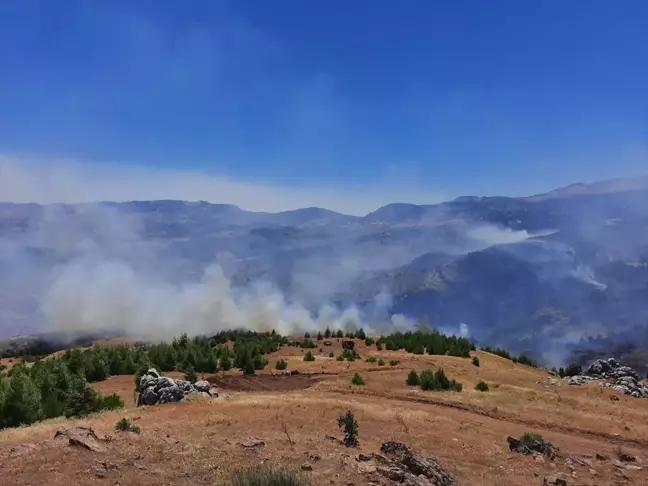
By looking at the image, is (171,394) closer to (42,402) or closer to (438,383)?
(42,402)

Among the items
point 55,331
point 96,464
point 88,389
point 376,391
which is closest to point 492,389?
point 376,391

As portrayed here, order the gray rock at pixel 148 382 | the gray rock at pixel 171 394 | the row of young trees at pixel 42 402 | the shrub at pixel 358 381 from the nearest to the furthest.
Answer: the row of young trees at pixel 42 402
the gray rock at pixel 171 394
the gray rock at pixel 148 382
the shrub at pixel 358 381

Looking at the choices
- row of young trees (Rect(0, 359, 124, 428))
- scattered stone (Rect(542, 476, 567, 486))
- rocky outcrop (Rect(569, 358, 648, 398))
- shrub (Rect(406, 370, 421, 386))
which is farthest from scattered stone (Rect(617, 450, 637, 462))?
row of young trees (Rect(0, 359, 124, 428))

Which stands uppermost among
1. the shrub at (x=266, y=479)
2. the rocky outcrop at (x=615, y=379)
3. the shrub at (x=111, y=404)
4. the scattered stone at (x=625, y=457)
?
the shrub at (x=266, y=479)

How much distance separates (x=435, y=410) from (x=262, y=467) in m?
13.4

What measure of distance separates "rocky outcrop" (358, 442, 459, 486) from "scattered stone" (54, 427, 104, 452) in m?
6.60

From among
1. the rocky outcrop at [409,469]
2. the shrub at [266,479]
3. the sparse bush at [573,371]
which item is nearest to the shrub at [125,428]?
the shrub at [266,479]

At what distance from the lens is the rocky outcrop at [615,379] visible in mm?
34281

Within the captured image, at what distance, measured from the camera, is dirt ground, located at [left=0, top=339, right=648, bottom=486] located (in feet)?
40.3

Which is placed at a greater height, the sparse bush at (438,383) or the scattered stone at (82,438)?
the scattered stone at (82,438)

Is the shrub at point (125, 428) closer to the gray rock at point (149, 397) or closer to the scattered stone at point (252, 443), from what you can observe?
the scattered stone at point (252, 443)

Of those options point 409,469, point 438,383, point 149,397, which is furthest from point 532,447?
point 149,397

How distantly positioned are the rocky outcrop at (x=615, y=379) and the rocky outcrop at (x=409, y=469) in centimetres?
2539

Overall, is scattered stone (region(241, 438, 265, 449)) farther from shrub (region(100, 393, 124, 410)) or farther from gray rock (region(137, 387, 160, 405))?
shrub (region(100, 393, 124, 410))
